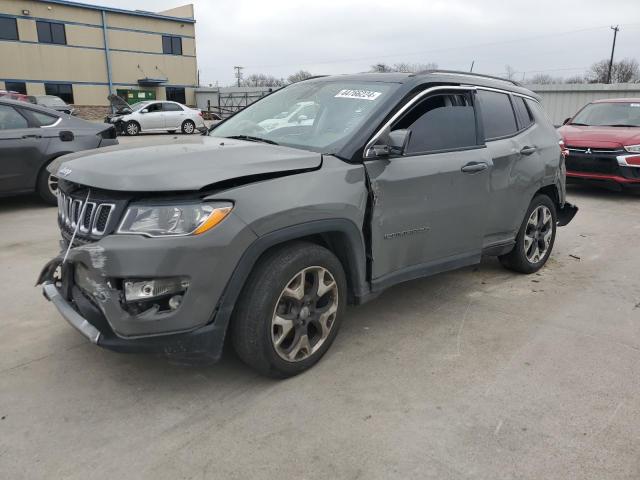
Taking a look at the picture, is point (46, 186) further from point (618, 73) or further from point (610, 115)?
point (618, 73)

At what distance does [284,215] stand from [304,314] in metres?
0.61

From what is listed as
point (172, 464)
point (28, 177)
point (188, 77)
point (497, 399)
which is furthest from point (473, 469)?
point (188, 77)

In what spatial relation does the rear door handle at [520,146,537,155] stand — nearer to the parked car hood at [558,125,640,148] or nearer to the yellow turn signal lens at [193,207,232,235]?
the yellow turn signal lens at [193,207,232,235]

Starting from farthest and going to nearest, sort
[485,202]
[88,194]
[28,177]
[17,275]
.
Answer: [28,177] → [17,275] → [485,202] → [88,194]

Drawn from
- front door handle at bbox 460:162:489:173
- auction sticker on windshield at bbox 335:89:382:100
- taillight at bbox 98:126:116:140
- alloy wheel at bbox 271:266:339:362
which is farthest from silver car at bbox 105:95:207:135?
alloy wheel at bbox 271:266:339:362

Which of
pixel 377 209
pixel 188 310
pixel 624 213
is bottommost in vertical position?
pixel 624 213

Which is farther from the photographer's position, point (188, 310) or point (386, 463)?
point (188, 310)

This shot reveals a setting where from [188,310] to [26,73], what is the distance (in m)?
37.7

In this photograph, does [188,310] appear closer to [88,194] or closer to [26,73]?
[88,194]

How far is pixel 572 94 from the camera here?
990 inches

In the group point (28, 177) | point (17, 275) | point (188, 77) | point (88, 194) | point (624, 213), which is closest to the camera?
point (88, 194)

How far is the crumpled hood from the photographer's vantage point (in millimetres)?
2596

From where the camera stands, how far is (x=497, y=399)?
2.94 meters

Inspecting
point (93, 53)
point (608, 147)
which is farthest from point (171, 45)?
point (608, 147)
